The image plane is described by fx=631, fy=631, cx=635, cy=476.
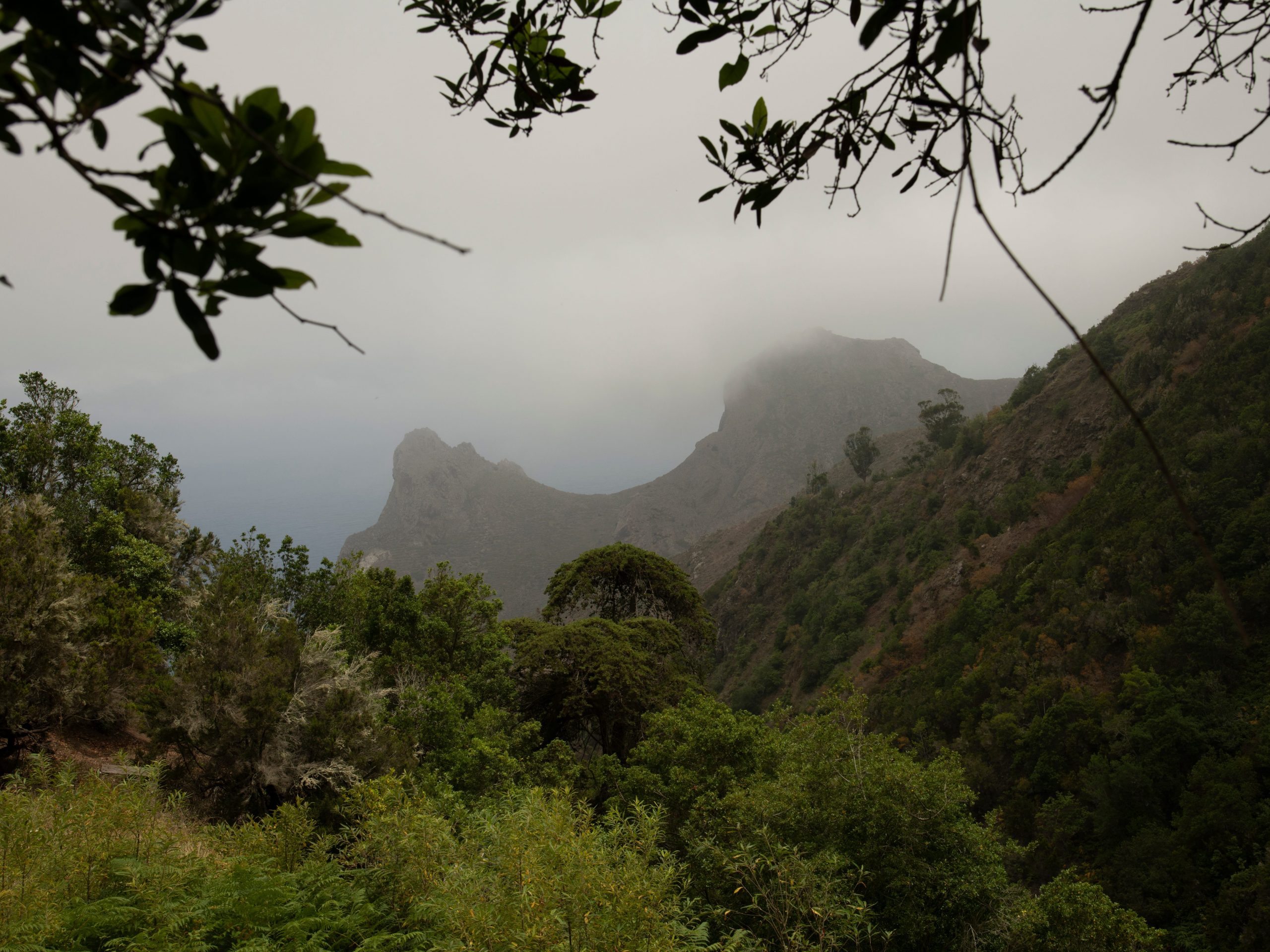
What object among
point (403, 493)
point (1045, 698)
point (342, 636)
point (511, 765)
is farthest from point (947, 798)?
point (403, 493)

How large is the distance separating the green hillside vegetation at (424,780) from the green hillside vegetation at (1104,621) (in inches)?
61.2

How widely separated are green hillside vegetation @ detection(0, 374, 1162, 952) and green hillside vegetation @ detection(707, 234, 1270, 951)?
155 cm

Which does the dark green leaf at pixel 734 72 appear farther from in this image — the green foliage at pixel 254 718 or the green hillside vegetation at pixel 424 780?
the green foliage at pixel 254 718

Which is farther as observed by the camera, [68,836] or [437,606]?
[437,606]

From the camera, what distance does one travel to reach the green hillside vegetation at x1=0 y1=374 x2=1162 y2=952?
455 cm

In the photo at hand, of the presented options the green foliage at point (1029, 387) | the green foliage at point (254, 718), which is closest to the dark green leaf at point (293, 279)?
the green foliage at point (254, 718)

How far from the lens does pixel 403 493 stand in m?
135

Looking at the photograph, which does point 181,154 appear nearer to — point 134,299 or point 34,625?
point 134,299

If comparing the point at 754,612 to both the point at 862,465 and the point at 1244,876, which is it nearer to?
the point at 862,465

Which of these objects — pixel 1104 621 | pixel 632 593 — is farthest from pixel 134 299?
pixel 1104 621

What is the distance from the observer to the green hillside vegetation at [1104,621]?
16.5 metres

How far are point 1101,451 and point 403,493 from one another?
125 metres

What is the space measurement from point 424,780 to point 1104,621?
86.2ft

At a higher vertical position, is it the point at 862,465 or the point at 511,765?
the point at 862,465
